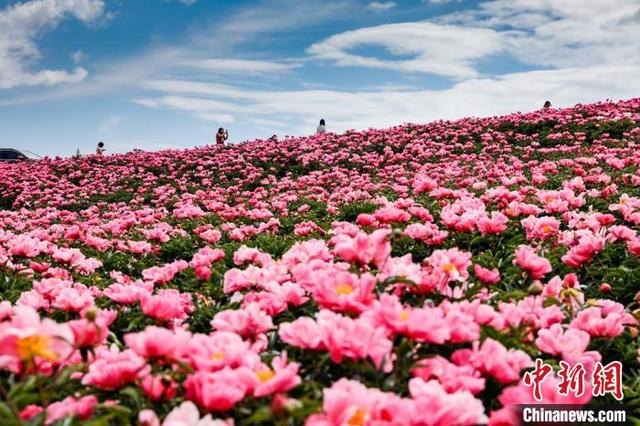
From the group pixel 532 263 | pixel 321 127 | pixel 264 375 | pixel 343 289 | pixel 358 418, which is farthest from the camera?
pixel 321 127

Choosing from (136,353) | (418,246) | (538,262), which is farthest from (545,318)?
(418,246)

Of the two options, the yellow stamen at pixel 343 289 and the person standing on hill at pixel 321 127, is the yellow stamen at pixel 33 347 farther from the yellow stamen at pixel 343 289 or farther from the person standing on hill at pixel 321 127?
the person standing on hill at pixel 321 127

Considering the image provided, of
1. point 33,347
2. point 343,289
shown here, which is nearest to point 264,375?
point 343,289

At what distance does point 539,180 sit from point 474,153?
8231 millimetres

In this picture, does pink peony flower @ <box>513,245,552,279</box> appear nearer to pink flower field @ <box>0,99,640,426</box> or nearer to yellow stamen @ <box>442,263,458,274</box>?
pink flower field @ <box>0,99,640,426</box>

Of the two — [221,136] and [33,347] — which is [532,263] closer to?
[33,347]

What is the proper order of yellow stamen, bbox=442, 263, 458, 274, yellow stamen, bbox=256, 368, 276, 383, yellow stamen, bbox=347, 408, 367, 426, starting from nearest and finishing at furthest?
yellow stamen, bbox=347, 408, 367, 426, yellow stamen, bbox=256, 368, 276, 383, yellow stamen, bbox=442, 263, 458, 274

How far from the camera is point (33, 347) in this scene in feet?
4.89

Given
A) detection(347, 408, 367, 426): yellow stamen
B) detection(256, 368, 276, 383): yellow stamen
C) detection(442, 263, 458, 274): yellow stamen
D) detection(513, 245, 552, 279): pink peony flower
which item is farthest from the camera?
detection(513, 245, 552, 279): pink peony flower

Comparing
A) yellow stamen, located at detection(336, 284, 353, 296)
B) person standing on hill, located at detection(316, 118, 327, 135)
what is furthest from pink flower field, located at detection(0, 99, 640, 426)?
person standing on hill, located at detection(316, 118, 327, 135)

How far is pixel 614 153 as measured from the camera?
399 inches

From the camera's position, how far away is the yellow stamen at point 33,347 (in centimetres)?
149

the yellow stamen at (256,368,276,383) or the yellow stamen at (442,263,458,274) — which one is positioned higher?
the yellow stamen at (442,263,458,274)

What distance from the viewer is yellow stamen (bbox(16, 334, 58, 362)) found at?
149 cm
